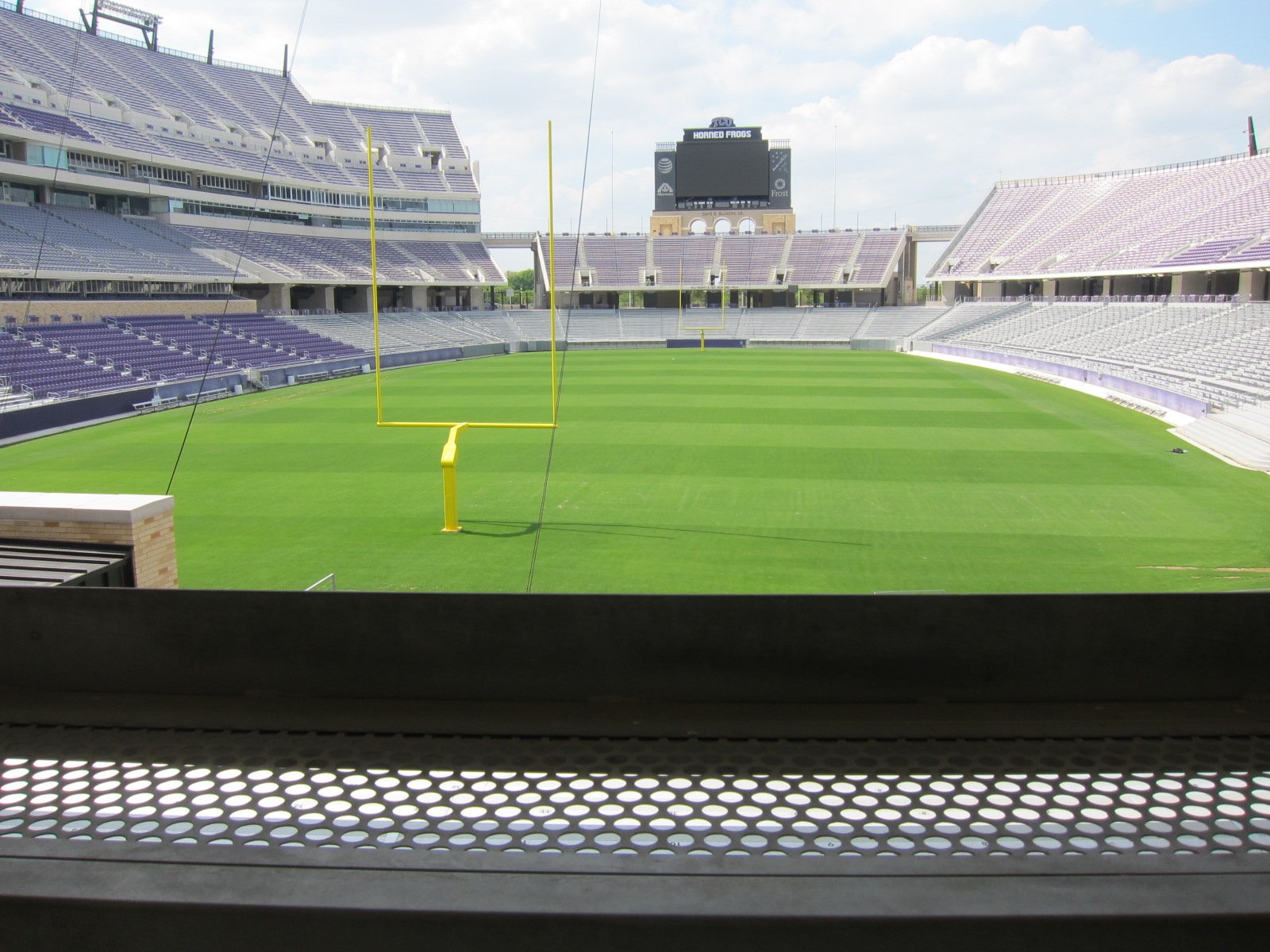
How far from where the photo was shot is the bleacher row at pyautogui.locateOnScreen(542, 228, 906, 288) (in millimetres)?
66375

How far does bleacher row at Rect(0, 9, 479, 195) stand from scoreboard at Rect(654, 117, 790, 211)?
43.3 ft

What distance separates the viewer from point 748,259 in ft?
223

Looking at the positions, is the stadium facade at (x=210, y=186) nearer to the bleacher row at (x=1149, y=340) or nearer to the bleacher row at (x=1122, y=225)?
the bleacher row at (x=1149, y=340)

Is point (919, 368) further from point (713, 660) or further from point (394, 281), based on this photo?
point (713, 660)

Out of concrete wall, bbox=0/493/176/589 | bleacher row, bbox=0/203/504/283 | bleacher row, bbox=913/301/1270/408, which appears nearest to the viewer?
concrete wall, bbox=0/493/176/589

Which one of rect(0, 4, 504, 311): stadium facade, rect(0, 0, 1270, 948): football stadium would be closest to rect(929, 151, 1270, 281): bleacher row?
rect(0, 0, 1270, 948): football stadium

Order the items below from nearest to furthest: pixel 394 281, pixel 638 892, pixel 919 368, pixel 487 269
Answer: pixel 638 892, pixel 919 368, pixel 394 281, pixel 487 269

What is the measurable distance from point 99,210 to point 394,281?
1695cm

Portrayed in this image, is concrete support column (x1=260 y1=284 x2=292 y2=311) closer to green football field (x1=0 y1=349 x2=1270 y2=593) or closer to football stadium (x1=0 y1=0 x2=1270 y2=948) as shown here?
football stadium (x1=0 y1=0 x2=1270 y2=948)

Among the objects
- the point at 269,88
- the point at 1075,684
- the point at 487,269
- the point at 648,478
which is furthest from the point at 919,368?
the point at 269,88

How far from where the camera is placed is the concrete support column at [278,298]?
167ft

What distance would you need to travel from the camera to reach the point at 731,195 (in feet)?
213

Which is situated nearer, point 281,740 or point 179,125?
point 281,740

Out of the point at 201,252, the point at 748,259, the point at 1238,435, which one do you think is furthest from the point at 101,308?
the point at 748,259
